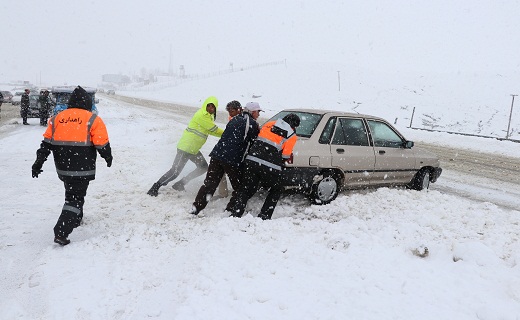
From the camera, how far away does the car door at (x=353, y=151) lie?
6.30 m

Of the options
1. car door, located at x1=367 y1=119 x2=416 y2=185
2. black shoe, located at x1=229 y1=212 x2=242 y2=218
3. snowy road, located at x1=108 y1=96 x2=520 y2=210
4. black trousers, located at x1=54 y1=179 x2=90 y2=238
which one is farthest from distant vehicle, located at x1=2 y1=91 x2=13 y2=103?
car door, located at x1=367 y1=119 x2=416 y2=185

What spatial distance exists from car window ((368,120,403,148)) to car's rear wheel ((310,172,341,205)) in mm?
1244

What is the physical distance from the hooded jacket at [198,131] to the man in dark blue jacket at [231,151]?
2.58 feet

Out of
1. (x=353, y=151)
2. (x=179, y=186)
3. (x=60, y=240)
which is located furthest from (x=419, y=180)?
(x=60, y=240)

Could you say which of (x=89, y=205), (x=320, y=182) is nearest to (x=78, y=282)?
(x=89, y=205)

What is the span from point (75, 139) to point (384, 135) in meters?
5.16

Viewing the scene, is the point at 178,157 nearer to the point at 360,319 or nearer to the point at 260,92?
the point at 360,319

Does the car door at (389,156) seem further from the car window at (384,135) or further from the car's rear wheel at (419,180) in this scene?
the car's rear wheel at (419,180)

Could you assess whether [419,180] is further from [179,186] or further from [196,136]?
[179,186]

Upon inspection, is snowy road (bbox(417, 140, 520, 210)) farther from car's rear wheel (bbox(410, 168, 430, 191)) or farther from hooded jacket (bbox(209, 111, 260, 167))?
hooded jacket (bbox(209, 111, 260, 167))

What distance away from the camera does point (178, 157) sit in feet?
22.2

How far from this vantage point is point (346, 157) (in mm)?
6363

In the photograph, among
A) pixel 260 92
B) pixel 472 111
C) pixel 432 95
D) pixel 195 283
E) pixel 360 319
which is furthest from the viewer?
pixel 260 92

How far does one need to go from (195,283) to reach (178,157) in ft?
11.0
